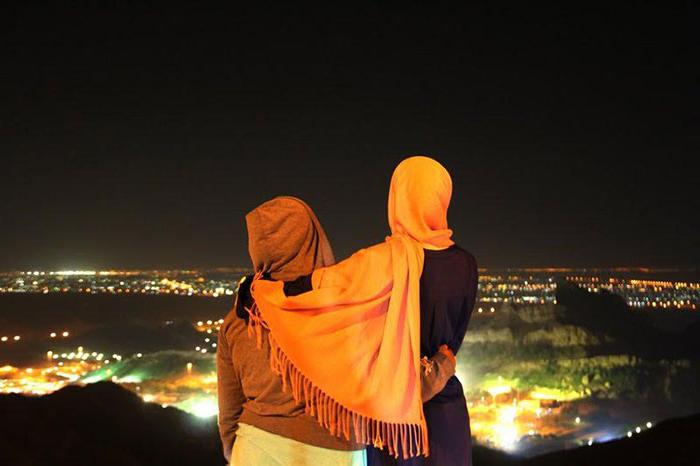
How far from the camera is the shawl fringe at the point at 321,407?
239cm

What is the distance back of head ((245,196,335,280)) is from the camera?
7.91 feet

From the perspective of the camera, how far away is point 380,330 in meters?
2.46

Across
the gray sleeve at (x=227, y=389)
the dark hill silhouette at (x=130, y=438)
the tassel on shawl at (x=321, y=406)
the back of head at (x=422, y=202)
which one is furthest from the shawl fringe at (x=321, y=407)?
the dark hill silhouette at (x=130, y=438)

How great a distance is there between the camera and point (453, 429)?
2.76 metres

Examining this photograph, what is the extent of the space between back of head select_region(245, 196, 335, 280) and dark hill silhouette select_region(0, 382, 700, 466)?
387 inches

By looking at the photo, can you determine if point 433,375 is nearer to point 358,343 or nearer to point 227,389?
point 358,343

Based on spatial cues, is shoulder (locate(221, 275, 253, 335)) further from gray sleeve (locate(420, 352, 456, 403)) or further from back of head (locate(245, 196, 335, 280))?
gray sleeve (locate(420, 352, 456, 403))

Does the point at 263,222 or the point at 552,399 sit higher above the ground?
the point at 263,222

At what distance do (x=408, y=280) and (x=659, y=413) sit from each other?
29116 millimetres

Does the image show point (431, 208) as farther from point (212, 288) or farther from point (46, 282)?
point (46, 282)

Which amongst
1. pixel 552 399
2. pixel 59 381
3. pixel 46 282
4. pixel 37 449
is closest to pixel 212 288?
pixel 46 282

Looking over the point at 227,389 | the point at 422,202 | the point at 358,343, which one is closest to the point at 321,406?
the point at 358,343

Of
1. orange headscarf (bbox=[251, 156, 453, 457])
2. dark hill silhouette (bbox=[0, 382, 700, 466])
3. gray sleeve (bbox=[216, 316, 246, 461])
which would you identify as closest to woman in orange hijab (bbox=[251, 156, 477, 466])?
orange headscarf (bbox=[251, 156, 453, 457])

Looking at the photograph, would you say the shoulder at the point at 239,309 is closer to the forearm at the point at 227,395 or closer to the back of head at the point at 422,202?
the forearm at the point at 227,395
